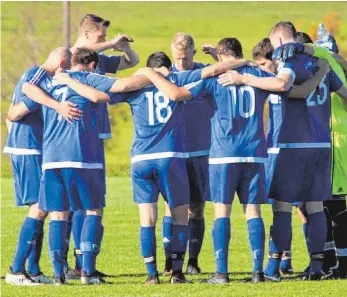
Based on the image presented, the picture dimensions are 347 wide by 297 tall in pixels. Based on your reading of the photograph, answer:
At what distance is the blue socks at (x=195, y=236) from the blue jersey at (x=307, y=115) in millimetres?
1625

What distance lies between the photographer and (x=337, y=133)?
12766 millimetres

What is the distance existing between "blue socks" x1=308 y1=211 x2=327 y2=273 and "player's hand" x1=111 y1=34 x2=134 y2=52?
8.50 feet

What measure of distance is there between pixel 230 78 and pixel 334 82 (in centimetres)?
128

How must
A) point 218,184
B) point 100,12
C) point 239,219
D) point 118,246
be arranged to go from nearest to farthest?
point 218,184 → point 118,246 → point 239,219 → point 100,12

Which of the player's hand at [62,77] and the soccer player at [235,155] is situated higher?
the player's hand at [62,77]

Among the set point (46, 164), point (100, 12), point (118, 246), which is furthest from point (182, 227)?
point (100, 12)

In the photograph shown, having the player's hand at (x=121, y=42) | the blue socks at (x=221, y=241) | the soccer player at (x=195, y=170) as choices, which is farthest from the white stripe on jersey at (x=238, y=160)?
the player's hand at (x=121, y=42)

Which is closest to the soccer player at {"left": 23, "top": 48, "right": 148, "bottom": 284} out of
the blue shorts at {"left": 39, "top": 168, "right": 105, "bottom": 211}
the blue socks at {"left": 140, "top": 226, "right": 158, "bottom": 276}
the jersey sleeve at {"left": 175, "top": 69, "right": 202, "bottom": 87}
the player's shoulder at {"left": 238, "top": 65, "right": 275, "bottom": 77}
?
the blue shorts at {"left": 39, "top": 168, "right": 105, "bottom": 211}

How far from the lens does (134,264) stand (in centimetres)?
1459

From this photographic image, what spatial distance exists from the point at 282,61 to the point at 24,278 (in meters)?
3.06

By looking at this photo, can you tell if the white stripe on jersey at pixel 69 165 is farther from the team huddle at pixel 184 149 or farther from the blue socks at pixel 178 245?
the blue socks at pixel 178 245

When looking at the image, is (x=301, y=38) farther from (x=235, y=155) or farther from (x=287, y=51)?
(x=235, y=155)

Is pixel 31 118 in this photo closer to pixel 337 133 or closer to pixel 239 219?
pixel 337 133

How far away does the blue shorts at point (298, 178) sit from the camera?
39.4 feet
